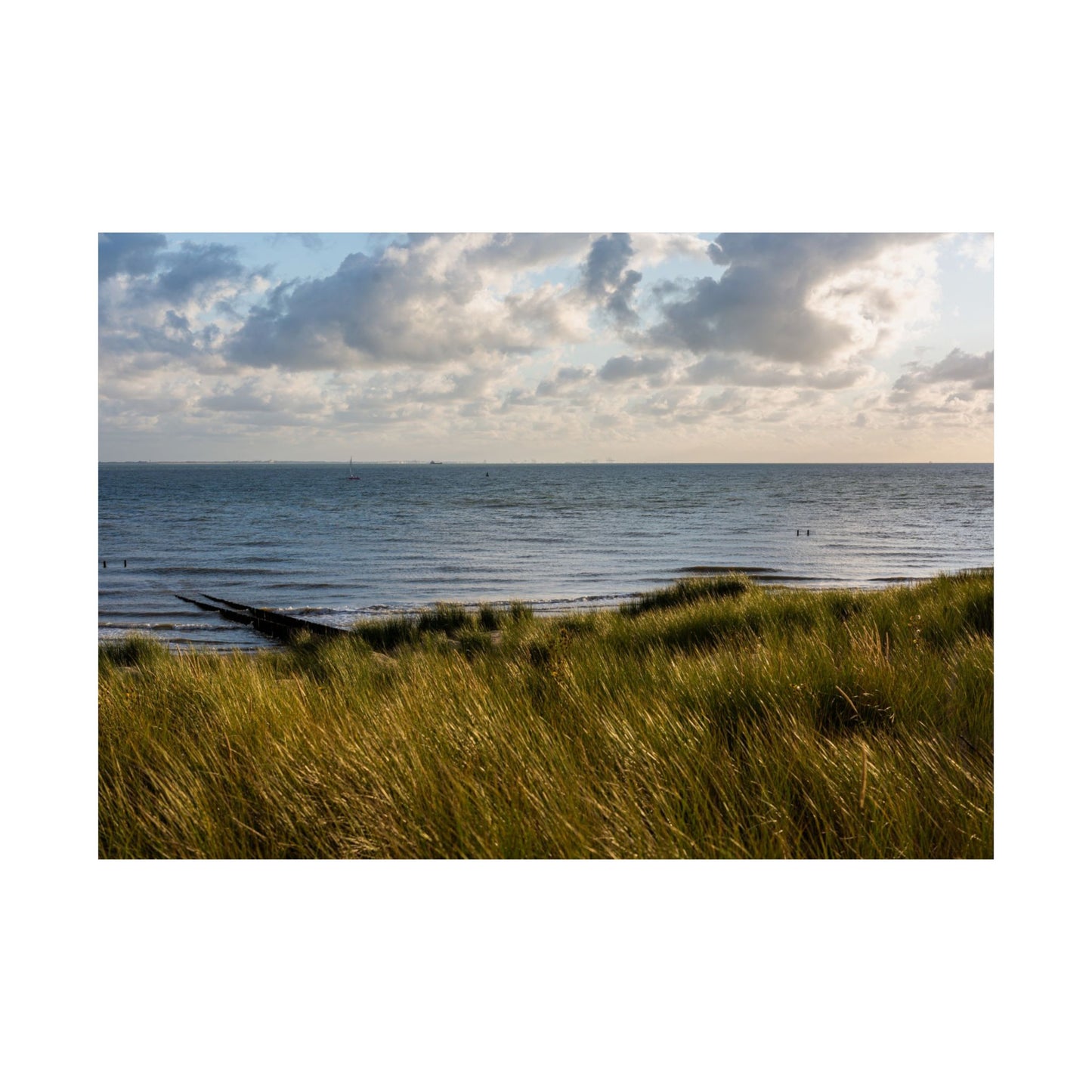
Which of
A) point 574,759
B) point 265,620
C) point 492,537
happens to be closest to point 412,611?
point 265,620

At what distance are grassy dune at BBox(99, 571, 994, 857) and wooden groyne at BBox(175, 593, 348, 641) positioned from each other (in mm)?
3885

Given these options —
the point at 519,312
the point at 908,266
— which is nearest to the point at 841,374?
the point at 908,266

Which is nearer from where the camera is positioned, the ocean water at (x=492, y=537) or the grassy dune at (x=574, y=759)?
the grassy dune at (x=574, y=759)

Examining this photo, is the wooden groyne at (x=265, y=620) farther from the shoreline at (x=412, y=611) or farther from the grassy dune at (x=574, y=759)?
the grassy dune at (x=574, y=759)

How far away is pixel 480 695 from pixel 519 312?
234 cm

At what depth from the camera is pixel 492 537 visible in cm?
1805

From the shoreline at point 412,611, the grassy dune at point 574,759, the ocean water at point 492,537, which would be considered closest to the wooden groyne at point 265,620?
the shoreline at point 412,611

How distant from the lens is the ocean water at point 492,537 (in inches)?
379

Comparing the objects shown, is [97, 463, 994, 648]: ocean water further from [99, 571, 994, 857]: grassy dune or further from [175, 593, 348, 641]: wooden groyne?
[99, 571, 994, 857]: grassy dune

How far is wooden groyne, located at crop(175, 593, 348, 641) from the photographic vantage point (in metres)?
7.69

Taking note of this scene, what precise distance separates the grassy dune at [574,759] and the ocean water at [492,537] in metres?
2.06

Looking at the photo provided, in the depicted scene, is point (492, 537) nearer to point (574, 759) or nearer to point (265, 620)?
point (265, 620)

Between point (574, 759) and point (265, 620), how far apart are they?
22.7 feet

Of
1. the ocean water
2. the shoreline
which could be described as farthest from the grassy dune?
the shoreline
